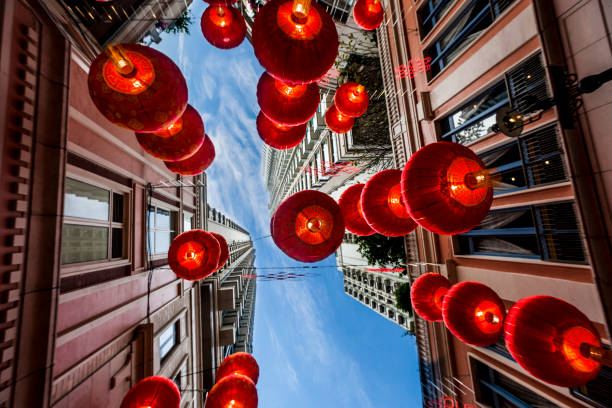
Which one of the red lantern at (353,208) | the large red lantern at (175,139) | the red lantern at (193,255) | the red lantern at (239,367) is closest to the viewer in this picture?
the large red lantern at (175,139)

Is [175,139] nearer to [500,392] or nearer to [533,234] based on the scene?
[533,234]

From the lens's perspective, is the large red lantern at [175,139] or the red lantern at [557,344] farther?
the large red lantern at [175,139]

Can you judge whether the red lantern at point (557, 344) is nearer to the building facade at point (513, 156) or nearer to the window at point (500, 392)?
the building facade at point (513, 156)

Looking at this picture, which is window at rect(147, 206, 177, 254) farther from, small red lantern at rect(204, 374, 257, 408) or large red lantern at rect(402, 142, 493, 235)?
large red lantern at rect(402, 142, 493, 235)

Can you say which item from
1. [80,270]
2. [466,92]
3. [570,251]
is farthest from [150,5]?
[570,251]

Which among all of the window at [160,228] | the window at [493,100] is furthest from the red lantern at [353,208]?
the window at [160,228]

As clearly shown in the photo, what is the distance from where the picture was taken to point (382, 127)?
14.7 meters

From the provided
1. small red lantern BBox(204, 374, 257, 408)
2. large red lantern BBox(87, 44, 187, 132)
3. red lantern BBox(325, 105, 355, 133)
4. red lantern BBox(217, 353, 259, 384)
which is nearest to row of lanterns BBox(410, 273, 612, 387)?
small red lantern BBox(204, 374, 257, 408)

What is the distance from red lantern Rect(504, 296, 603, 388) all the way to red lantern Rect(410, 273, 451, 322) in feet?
8.95

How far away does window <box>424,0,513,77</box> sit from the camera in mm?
6499

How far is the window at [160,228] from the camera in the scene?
9298 mm

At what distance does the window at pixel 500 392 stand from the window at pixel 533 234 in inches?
142

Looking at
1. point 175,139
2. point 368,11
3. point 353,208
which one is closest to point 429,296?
point 353,208

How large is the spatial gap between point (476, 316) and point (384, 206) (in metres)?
2.89
